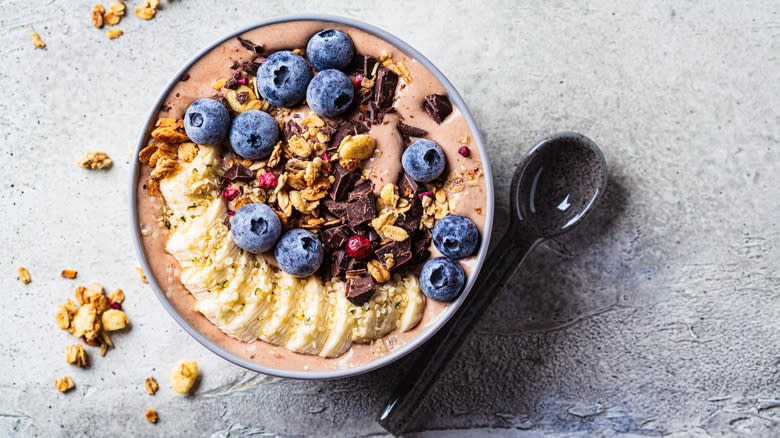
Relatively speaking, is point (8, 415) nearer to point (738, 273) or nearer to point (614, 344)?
point (614, 344)

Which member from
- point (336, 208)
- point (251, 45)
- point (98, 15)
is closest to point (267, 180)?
point (336, 208)

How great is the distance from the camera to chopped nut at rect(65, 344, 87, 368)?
9.10 ft

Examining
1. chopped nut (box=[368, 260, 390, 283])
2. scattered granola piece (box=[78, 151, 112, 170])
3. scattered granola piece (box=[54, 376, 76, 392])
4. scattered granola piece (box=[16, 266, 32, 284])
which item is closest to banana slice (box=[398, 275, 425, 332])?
chopped nut (box=[368, 260, 390, 283])

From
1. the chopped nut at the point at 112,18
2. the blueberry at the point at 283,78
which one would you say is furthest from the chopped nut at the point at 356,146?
the chopped nut at the point at 112,18

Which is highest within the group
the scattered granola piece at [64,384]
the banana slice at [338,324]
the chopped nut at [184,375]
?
the banana slice at [338,324]

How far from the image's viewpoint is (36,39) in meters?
2.78

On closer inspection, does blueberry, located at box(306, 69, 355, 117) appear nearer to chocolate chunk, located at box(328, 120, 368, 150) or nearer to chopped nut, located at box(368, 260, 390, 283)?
chocolate chunk, located at box(328, 120, 368, 150)

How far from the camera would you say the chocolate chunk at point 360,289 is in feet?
7.18

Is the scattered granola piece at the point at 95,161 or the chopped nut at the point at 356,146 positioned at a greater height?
the chopped nut at the point at 356,146

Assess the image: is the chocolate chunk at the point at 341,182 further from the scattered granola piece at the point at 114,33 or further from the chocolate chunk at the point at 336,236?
the scattered granola piece at the point at 114,33

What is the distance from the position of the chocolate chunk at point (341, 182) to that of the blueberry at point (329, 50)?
1.04 ft

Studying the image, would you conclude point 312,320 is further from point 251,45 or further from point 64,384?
point 64,384

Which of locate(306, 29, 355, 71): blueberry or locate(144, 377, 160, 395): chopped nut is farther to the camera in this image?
locate(144, 377, 160, 395): chopped nut

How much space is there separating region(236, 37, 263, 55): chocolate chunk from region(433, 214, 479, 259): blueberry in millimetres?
783
